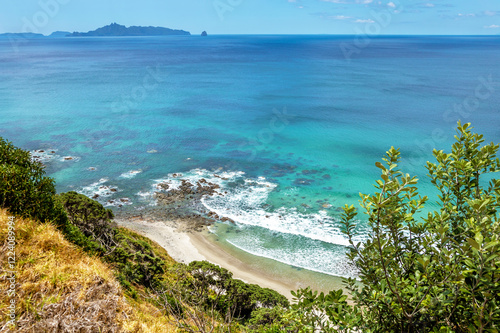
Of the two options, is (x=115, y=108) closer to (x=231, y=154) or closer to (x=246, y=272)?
(x=231, y=154)

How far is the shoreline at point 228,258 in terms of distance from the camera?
80.1 ft

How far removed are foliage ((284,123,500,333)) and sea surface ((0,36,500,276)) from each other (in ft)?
69.0

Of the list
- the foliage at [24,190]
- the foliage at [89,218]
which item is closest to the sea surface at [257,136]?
the foliage at [89,218]

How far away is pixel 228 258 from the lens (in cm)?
2723

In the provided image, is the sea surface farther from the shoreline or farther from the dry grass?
the dry grass

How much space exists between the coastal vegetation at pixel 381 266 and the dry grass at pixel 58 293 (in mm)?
24

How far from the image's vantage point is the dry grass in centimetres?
689

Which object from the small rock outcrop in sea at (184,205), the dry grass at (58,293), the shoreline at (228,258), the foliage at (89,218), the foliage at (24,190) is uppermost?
the foliage at (24,190)

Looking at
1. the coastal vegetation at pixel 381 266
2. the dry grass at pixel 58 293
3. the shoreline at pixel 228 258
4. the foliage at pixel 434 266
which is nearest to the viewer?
the foliage at pixel 434 266

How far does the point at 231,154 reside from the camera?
1863 inches

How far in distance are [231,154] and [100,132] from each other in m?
24.6

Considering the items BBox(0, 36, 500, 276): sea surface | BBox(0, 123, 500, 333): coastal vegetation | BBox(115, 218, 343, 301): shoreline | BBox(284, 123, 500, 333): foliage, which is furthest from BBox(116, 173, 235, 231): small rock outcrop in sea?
BBox(284, 123, 500, 333): foliage

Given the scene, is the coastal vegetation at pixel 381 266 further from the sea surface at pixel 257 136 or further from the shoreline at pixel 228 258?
the sea surface at pixel 257 136

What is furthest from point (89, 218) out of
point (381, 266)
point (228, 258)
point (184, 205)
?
point (381, 266)
